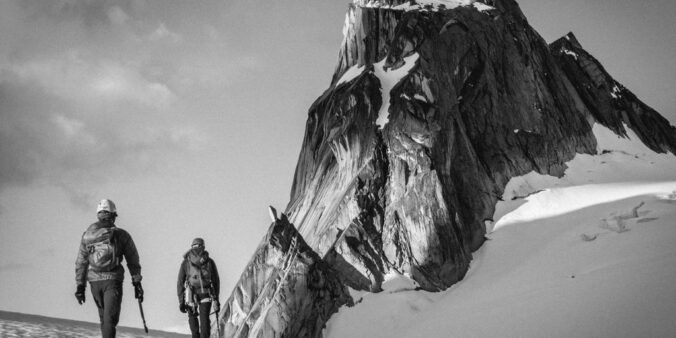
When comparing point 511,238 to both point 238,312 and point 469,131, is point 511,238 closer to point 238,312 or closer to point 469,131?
point 469,131

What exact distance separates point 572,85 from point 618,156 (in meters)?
5.57

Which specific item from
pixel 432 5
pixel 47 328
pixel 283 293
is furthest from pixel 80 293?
pixel 432 5

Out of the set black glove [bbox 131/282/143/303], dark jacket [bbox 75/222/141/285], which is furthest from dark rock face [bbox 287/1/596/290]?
dark jacket [bbox 75/222/141/285]

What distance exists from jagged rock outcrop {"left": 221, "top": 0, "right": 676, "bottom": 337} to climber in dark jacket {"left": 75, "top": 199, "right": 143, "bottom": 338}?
1190cm

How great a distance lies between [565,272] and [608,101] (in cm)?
1964

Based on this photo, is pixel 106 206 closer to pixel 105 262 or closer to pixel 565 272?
pixel 105 262

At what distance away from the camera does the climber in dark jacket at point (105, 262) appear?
10.2 m

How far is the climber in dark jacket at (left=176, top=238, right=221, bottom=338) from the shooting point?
13.2 metres

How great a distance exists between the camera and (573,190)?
96.3 feet

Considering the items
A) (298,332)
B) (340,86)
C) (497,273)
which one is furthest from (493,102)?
(298,332)

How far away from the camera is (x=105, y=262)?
10.2m

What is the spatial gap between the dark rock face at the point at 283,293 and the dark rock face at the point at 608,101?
67.9ft

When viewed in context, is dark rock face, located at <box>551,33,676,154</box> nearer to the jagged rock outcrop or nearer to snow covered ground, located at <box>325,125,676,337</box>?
the jagged rock outcrop

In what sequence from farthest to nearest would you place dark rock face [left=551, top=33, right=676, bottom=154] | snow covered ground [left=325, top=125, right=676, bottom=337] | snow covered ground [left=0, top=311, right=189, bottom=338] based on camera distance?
dark rock face [left=551, top=33, right=676, bottom=154]
snow covered ground [left=325, top=125, right=676, bottom=337]
snow covered ground [left=0, top=311, right=189, bottom=338]
